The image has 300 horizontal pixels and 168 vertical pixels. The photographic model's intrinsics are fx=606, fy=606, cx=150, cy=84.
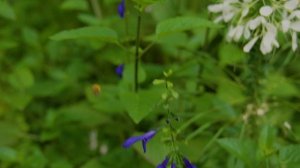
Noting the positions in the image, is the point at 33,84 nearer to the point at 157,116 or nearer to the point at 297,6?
the point at 157,116

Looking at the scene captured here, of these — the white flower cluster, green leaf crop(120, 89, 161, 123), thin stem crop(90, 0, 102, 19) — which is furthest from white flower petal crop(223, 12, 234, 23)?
thin stem crop(90, 0, 102, 19)

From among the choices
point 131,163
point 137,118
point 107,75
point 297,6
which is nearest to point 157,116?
point 131,163

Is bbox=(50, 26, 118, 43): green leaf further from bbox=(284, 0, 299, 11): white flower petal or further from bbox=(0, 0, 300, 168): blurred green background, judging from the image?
bbox=(284, 0, 299, 11): white flower petal

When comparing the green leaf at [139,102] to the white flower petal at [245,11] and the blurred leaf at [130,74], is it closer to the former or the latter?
the blurred leaf at [130,74]

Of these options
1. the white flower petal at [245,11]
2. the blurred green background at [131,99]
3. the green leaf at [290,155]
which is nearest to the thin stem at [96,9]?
the blurred green background at [131,99]

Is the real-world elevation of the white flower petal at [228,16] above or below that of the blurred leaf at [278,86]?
above

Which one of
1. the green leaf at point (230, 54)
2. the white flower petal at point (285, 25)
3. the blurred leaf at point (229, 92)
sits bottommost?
the blurred leaf at point (229, 92)
